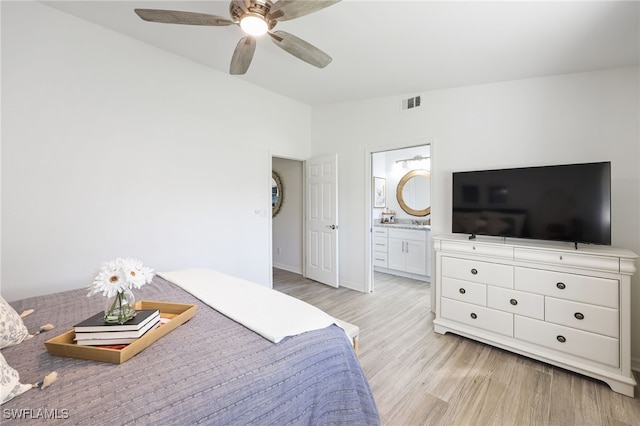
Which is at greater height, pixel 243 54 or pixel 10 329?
pixel 243 54

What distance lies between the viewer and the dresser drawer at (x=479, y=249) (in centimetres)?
227

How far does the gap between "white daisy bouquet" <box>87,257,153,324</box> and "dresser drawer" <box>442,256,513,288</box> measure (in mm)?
2529

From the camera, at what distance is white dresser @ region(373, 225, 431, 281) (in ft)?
14.0

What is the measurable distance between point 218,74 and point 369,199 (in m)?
2.52

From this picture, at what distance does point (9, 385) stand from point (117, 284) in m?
0.38

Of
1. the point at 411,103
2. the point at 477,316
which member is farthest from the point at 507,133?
the point at 477,316

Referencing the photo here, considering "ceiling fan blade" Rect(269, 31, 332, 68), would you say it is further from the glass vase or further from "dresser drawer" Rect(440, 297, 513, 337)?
"dresser drawer" Rect(440, 297, 513, 337)

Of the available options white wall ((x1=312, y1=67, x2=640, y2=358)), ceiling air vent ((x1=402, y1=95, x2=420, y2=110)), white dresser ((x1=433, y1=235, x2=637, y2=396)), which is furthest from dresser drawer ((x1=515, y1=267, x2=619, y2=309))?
ceiling air vent ((x1=402, y1=95, x2=420, y2=110))

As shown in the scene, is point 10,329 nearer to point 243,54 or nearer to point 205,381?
point 205,381

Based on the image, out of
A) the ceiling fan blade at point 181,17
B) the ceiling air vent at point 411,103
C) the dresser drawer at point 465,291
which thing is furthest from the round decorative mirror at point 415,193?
the ceiling fan blade at point 181,17

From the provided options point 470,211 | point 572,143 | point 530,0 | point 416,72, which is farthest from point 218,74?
point 572,143

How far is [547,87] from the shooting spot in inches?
98.0

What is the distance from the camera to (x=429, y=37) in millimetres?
2184

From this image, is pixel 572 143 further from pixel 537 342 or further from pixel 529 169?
pixel 537 342
